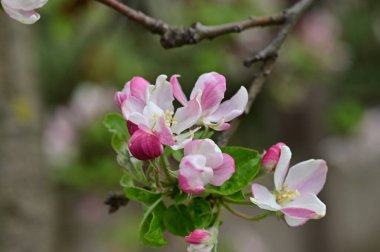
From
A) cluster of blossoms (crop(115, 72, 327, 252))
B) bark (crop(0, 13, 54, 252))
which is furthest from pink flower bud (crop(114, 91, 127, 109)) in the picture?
bark (crop(0, 13, 54, 252))

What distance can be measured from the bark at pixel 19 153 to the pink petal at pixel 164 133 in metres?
1.24

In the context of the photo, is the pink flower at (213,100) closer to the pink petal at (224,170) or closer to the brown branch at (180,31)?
the pink petal at (224,170)

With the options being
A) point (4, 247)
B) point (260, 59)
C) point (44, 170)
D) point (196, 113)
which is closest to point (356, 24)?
point (44, 170)

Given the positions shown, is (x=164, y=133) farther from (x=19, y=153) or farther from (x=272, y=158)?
(x=19, y=153)

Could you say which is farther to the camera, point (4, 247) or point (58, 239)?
point (58, 239)

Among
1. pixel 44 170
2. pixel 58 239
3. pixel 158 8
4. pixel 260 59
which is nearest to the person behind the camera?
pixel 260 59

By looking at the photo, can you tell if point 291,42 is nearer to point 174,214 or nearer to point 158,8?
point 158,8

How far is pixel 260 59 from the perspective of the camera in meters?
1.09

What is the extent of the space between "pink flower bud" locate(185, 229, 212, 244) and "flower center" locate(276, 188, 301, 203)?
0.10 meters

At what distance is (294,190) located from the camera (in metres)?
0.89

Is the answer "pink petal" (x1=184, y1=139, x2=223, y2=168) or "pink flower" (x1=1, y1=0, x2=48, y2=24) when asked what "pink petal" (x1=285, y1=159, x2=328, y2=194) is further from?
"pink flower" (x1=1, y1=0, x2=48, y2=24)

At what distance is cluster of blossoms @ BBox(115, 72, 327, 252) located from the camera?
820 millimetres

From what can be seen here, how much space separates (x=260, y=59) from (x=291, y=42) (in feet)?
6.86

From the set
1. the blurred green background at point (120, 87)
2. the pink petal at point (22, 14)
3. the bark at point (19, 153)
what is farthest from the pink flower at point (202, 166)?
the bark at point (19, 153)
